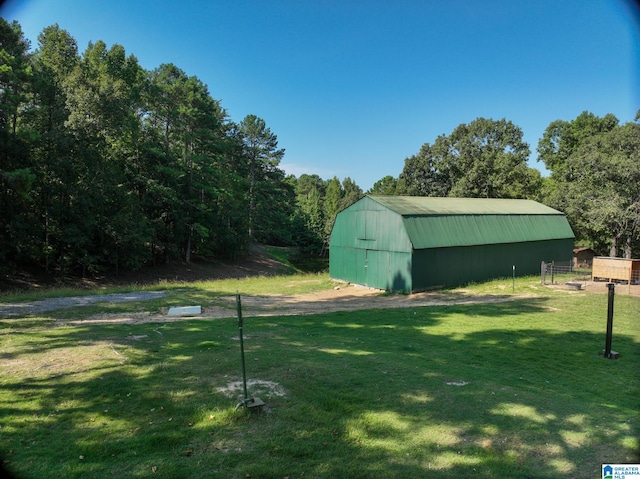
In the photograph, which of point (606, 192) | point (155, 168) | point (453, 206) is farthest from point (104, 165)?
point (606, 192)

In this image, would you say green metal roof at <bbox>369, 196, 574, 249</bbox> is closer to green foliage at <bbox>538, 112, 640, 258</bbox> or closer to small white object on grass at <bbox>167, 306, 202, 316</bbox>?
green foliage at <bbox>538, 112, 640, 258</bbox>

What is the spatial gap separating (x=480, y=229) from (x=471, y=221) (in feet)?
2.63

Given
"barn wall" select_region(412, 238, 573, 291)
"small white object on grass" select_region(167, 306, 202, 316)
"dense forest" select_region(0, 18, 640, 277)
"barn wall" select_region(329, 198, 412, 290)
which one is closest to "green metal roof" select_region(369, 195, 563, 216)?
"barn wall" select_region(329, 198, 412, 290)

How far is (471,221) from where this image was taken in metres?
23.7

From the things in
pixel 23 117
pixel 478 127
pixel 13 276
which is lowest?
pixel 13 276

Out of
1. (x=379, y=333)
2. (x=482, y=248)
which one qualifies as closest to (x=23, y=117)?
(x=379, y=333)

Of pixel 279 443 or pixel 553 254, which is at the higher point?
pixel 553 254

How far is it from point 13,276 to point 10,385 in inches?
881

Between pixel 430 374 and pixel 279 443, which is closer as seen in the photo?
pixel 279 443

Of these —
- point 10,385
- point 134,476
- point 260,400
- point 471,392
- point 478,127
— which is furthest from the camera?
point 478,127

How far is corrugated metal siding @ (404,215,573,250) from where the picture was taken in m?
20.8

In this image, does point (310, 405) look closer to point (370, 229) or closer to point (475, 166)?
→ point (370, 229)

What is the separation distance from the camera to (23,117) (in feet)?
74.0

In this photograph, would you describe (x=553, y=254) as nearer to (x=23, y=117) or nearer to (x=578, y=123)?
(x=578, y=123)
